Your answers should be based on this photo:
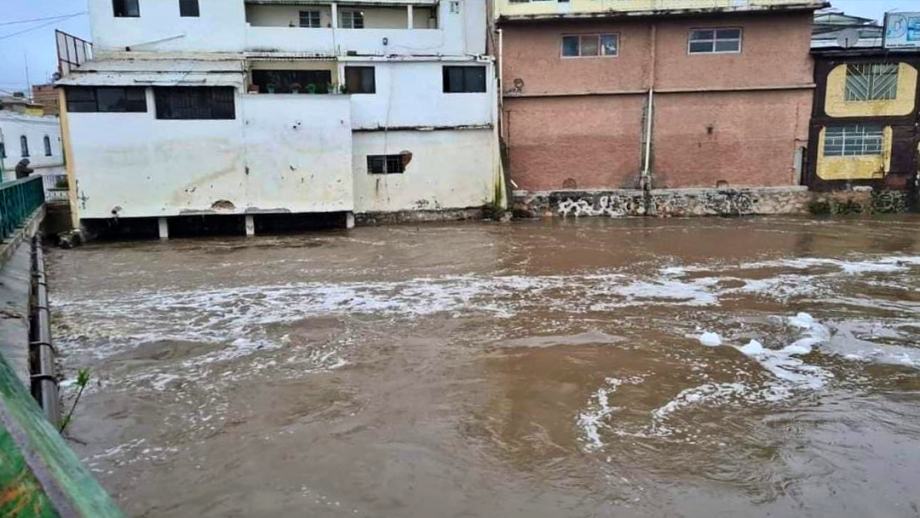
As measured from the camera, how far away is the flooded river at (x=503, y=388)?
15.3ft

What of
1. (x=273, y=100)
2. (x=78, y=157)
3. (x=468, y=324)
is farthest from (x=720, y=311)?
(x=78, y=157)

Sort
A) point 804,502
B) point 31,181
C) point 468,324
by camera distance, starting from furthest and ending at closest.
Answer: point 31,181
point 468,324
point 804,502

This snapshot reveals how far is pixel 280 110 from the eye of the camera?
18.2m

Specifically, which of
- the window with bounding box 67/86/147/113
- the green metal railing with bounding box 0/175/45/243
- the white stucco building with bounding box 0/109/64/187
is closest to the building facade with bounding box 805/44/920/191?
the window with bounding box 67/86/147/113

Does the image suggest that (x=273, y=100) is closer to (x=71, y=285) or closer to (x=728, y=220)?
(x=71, y=285)

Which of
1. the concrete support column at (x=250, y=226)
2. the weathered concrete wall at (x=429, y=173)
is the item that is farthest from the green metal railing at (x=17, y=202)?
the weathered concrete wall at (x=429, y=173)

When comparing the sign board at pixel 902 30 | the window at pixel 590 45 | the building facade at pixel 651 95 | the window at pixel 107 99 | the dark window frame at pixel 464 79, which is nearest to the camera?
the window at pixel 107 99

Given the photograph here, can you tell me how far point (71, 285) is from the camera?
12.1 metres

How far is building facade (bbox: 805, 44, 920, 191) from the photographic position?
21.0 m

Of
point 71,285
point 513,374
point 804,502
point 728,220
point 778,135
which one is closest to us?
point 804,502

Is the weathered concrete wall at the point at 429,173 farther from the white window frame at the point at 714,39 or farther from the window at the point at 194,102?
the white window frame at the point at 714,39

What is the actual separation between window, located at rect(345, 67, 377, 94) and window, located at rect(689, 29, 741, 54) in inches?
400

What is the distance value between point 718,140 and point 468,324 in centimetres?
1587

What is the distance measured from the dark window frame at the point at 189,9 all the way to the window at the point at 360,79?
547 cm
